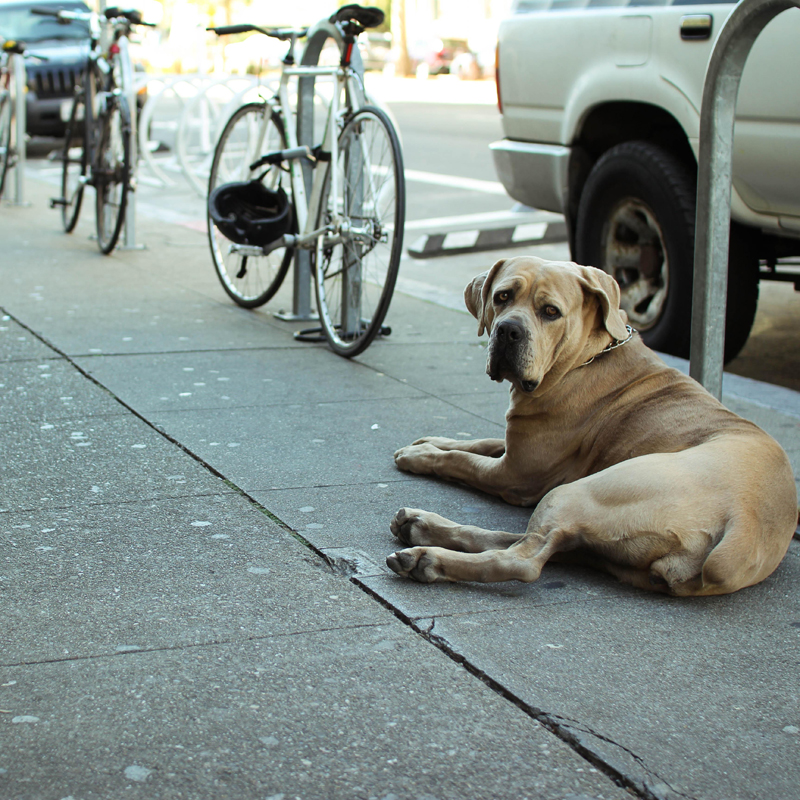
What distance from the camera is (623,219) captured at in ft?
19.5

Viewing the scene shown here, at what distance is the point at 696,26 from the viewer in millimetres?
5309

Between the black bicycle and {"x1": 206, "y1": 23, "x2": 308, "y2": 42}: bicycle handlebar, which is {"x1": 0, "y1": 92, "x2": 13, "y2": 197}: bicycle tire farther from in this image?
{"x1": 206, "y1": 23, "x2": 308, "y2": 42}: bicycle handlebar

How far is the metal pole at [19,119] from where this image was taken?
10.1m

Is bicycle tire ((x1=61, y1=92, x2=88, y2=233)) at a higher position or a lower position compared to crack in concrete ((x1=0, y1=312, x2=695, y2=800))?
higher

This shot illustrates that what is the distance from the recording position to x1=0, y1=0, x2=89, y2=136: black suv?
16.4 meters

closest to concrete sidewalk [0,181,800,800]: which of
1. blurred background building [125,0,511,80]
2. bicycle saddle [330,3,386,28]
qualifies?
bicycle saddle [330,3,386,28]

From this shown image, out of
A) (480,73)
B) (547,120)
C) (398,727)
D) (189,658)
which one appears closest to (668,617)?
(398,727)

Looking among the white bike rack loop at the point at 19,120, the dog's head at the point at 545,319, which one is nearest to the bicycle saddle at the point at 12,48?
the white bike rack loop at the point at 19,120

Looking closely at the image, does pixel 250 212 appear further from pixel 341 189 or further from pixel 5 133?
pixel 5 133

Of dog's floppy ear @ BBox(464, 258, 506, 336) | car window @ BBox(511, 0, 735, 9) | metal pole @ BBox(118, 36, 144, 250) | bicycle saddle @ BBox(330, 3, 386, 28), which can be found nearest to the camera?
dog's floppy ear @ BBox(464, 258, 506, 336)

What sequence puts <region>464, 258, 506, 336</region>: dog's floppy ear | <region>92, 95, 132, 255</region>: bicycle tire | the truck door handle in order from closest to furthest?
<region>464, 258, 506, 336</region>: dog's floppy ear → the truck door handle → <region>92, 95, 132, 255</region>: bicycle tire

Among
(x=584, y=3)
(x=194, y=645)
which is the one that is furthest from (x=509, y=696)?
(x=584, y=3)

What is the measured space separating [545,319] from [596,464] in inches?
19.1

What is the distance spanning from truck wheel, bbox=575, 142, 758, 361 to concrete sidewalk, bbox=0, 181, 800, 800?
93 cm
